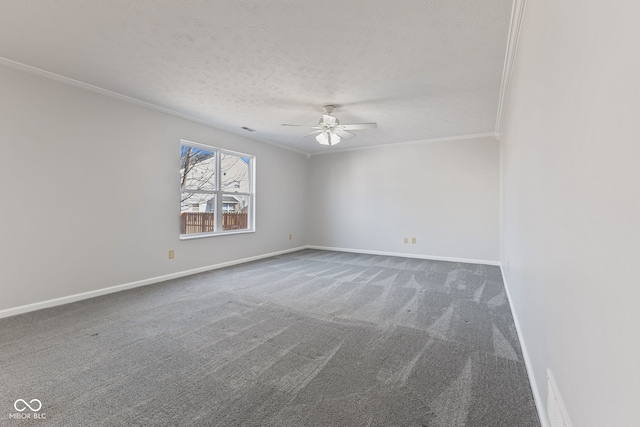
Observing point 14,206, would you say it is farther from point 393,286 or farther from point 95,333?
point 393,286

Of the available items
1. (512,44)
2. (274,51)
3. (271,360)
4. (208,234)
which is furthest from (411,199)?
(271,360)

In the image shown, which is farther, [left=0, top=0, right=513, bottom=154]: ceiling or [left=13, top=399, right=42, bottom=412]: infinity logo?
[left=0, top=0, right=513, bottom=154]: ceiling

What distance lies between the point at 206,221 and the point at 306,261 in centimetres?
187

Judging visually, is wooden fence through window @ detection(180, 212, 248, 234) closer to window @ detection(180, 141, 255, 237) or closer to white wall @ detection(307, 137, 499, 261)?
window @ detection(180, 141, 255, 237)

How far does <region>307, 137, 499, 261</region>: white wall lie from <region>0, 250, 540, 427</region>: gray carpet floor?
6.15 ft

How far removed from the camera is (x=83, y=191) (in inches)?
120

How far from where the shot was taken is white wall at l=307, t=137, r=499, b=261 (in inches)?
191

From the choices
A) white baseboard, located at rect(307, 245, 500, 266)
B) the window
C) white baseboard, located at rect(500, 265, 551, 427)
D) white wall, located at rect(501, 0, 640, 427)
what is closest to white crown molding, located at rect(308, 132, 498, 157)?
the window

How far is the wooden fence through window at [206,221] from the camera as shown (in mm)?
4195

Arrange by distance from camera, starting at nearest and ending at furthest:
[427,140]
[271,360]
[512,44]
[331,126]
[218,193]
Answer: [271,360]
[512,44]
[331,126]
[218,193]
[427,140]

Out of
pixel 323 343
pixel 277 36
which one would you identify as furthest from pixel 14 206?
pixel 323 343

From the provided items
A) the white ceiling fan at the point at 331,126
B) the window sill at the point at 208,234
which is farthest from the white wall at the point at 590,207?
the window sill at the point at 208,234

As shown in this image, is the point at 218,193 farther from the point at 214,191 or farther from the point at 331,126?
A: the point at 331,126

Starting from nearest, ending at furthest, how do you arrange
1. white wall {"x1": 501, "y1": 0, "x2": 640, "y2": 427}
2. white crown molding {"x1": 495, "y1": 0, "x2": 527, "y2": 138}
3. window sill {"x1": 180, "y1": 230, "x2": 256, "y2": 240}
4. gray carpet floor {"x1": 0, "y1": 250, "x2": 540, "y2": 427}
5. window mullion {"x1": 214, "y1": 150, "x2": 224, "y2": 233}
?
white wall {"x1": 501, "y1": 0, "x2": 640, "y2": 427} < gray carpet floor {"x1": 0, "y1": 250, "x2": 540, "y2": 427} < white crown molding {"x1": 495, "y1": 0, "x2": 527, "y2": 138} < window sill {"x1": 180, "y1": 230, "x2": 256, "y2": 240} < window mullion {"x1": 214, "y1": 150, "x2": 224, "y2": 233}
